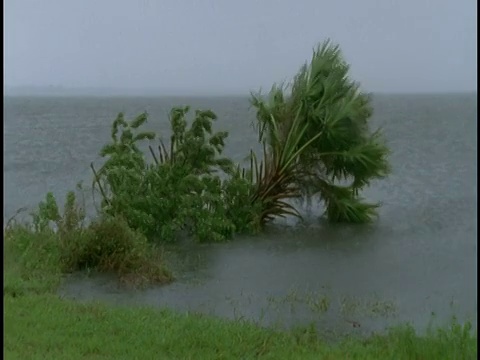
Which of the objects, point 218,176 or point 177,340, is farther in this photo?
point 218,176

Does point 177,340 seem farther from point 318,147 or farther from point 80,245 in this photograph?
point 318,147

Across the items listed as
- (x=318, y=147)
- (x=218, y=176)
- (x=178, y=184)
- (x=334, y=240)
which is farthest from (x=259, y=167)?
(x=334, y=240)

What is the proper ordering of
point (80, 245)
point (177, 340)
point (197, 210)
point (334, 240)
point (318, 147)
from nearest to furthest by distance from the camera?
1. point (177, 340)
2. point (80, 245)
3. point (334, 240)
4. point (197, 210)
5. point (318, 147)

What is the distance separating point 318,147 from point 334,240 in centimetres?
64

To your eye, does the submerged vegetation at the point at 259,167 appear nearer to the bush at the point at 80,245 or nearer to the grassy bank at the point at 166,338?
the bush at the point at 80,245

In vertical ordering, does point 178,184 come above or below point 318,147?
below

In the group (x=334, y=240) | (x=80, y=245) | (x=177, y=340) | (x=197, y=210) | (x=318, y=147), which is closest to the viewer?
(x=177, y=340)

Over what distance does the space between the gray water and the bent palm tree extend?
0.13m

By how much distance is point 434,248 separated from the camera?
10.1 feet

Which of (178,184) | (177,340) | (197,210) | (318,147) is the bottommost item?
(177,340)

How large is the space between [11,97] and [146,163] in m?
1.79

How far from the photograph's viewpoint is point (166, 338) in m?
2.31

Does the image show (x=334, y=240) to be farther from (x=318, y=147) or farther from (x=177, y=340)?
(x=177, y=340)

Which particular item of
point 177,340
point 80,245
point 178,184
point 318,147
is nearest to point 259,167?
point 318,147
